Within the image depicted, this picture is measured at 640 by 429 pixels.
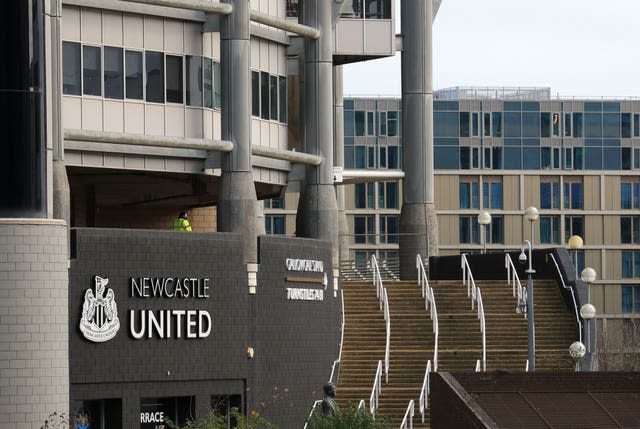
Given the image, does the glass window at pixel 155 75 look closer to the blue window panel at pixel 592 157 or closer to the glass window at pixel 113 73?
the glass window at pixel 113 73

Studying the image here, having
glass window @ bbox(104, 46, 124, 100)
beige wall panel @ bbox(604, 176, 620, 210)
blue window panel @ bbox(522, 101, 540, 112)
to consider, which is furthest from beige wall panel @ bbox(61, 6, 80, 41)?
beige wall panel @ bbox(604, 176, 620, 210)

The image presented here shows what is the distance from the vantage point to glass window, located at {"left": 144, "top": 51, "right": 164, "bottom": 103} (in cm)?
4528

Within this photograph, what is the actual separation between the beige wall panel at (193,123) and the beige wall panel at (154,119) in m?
0.86

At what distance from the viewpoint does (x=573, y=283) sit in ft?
172

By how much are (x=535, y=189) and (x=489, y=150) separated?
4.34m

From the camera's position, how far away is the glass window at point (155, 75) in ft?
149

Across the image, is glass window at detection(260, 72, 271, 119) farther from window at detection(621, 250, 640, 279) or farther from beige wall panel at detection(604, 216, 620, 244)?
window at detection(621, 250, 640, 279)

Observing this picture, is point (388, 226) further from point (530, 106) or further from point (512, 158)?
point (530, 106)

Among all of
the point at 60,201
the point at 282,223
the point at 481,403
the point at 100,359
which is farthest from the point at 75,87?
the point at 282,223

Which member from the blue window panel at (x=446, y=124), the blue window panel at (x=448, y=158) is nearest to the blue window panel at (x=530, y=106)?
the blue window panel at (x=446, y=124)

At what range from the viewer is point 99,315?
4003 cm

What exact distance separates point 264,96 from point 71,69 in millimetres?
7866

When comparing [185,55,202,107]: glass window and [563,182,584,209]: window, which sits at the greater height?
[185,55,202,107]: glass window

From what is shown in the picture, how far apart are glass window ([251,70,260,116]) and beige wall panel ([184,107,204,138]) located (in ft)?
8.92
